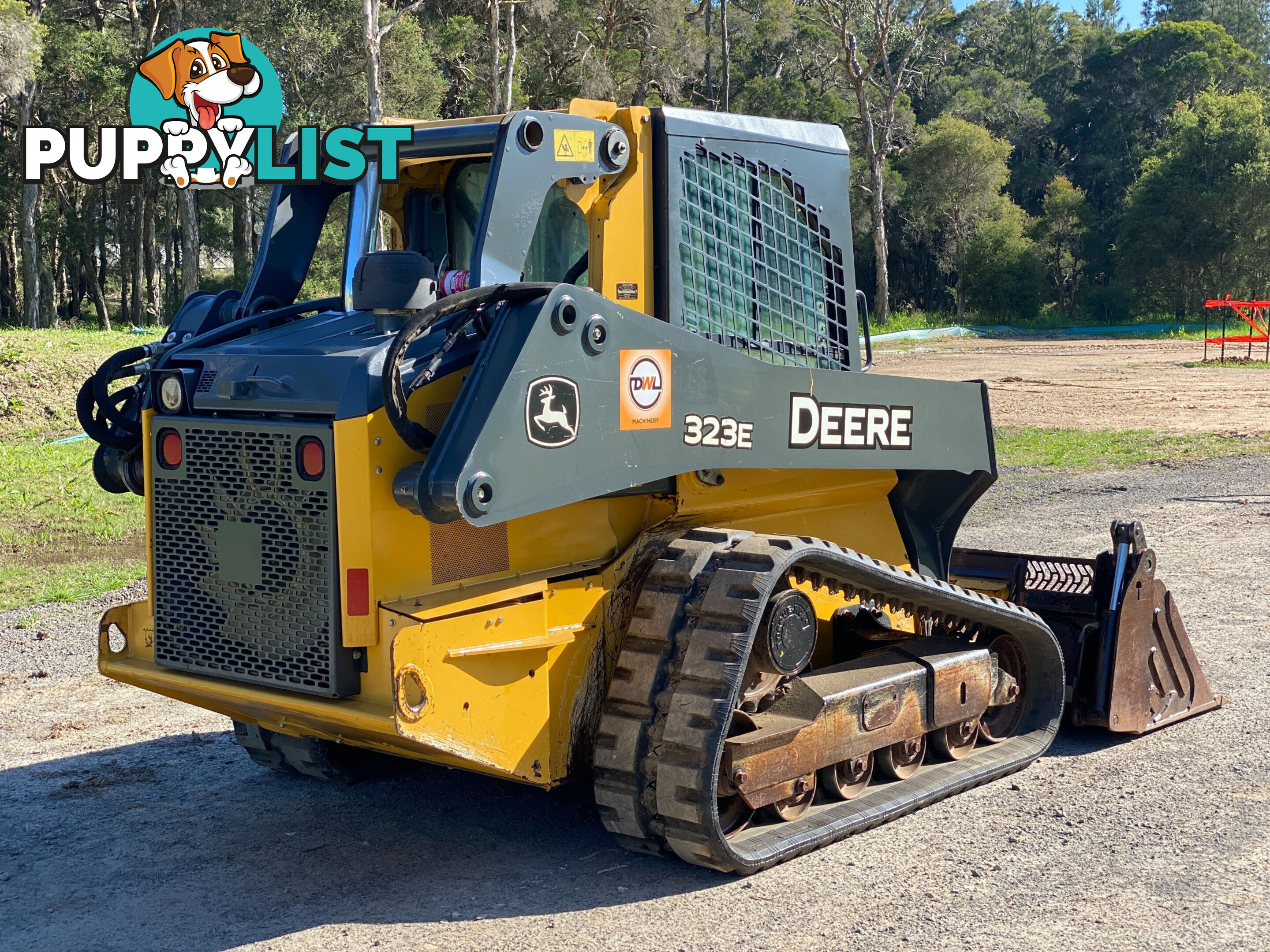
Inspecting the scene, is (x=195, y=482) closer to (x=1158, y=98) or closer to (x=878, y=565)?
(x=878, y=565)

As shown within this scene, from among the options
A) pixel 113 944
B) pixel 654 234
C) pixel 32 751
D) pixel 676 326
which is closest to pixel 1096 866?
pixel 676 326

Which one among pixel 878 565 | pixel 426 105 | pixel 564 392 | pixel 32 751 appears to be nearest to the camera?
pixel 564 392

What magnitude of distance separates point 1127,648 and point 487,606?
11.2 ft

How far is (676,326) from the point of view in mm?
4617

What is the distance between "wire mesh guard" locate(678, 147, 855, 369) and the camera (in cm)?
492

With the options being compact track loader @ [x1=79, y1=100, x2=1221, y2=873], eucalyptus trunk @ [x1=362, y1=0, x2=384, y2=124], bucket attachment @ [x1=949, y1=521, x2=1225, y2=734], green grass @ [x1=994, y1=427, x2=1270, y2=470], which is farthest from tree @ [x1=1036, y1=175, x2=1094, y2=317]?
compact track loader @ [x1=79, y1=100, x2=1221, y2=873]

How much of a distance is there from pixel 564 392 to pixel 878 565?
1.69 meters

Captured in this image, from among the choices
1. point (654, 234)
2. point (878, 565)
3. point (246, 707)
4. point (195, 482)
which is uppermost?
point (654, 234)

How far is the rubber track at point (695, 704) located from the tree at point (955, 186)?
2044 inches

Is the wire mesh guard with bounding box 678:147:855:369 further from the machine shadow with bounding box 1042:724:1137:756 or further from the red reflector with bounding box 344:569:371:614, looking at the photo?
the machine shadow with bounding box 1042:724:1137:756

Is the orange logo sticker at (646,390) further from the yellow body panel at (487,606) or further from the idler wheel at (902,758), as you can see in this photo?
the idler wheel at (902,758)

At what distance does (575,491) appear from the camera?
4.16m

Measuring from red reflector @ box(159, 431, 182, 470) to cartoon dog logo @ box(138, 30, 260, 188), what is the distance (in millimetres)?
22355

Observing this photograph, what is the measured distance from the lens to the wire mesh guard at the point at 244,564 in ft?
13.8
